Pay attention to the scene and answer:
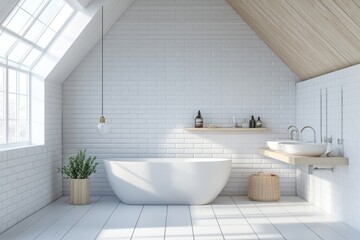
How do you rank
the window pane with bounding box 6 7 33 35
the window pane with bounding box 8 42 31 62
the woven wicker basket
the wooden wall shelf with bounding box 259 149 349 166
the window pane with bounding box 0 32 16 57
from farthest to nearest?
the woven wicker basket < the window pane with bounding box 8 42 31 62 < the wooden wall shelf with bounding box 259 149 349 166 < the window pane with bounding box 0 32 16 57 < the window pane with bounding box 6 7 33 35

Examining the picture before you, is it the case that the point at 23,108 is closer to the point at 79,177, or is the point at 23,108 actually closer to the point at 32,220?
the point at 79,177

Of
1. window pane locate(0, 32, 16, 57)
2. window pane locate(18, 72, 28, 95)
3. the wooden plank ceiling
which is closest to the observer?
the wooden plank ceiling

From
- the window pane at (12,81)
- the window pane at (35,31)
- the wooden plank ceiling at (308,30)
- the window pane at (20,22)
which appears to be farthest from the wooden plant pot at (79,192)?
the wooden plank ceiling at (308,30)

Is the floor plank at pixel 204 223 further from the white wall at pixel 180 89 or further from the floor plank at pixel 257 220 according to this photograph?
the white wall at pixel 180 89

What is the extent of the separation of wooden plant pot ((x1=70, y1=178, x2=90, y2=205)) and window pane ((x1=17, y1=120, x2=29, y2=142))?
40.7 inches

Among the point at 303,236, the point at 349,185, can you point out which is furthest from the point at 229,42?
the point at 303,236

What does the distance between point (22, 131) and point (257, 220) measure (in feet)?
11.7

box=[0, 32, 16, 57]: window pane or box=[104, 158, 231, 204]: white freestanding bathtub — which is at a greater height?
box=[0, 32, 16, 57]: window pane

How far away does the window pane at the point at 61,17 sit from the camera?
7.61 m

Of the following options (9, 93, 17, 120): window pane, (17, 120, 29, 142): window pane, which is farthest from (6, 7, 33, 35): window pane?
(17, 120, 29, 142): window pane

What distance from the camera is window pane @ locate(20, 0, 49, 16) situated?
643 cm

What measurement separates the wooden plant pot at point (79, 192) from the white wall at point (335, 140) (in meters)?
3.55

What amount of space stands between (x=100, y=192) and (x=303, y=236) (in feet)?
14.0

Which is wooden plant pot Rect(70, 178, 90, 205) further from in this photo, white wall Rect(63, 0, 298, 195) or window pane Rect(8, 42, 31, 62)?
window pane Rect(8, 42, 31, 62)
